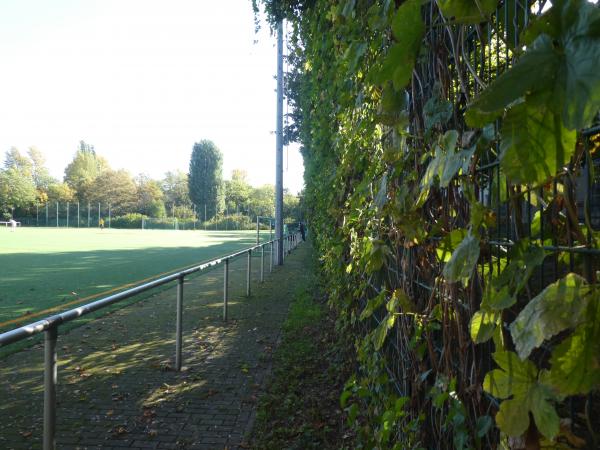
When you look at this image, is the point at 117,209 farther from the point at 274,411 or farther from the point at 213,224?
the point at 274,411

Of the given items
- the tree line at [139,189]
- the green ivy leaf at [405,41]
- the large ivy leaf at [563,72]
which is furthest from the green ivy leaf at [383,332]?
the tree line at [139,189]

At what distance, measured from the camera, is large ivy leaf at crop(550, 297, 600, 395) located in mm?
733

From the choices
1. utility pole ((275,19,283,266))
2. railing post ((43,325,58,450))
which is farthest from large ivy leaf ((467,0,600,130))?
utility pole ((275,19,283,266))

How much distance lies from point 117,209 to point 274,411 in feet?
302

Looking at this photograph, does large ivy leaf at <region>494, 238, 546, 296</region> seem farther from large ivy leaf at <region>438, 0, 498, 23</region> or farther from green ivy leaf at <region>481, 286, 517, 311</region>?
large ivy leaf at <region>438, 0, 498, 23</region>

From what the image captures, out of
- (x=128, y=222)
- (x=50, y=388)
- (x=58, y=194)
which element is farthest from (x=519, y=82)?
(x=58, y=194)

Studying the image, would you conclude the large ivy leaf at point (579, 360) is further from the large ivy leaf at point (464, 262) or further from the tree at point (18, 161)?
the tree at point (18, 161)

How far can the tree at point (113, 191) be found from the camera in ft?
301

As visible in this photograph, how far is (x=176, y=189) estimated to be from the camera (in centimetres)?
10750

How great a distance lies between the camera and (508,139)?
72 cm

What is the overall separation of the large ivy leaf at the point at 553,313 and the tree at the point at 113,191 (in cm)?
9573

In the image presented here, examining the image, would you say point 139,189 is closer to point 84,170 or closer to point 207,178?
point 84,170

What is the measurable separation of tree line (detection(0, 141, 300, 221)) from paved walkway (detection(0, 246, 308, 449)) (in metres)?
72.7

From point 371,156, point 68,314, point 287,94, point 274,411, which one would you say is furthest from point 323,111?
point 287,94
